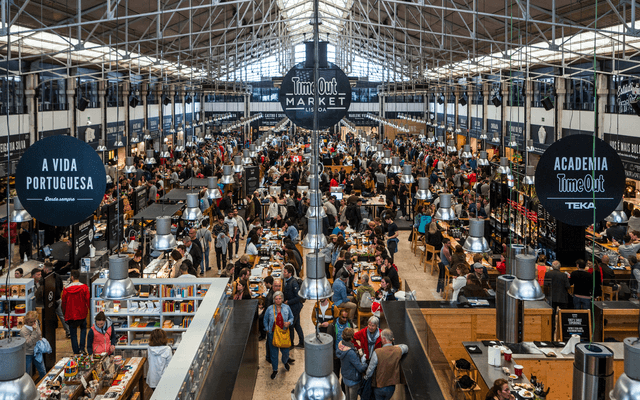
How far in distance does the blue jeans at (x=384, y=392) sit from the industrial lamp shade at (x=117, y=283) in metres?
2.76

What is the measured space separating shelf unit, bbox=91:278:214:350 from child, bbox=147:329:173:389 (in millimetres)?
1523

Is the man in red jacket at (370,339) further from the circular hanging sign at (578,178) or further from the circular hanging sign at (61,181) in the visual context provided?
the circular hanging sign at (61,181)

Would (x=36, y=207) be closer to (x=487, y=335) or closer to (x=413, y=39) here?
(x=487, y=335)

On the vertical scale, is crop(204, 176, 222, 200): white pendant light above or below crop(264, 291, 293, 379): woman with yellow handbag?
above

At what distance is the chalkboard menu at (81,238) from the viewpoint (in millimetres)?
10969

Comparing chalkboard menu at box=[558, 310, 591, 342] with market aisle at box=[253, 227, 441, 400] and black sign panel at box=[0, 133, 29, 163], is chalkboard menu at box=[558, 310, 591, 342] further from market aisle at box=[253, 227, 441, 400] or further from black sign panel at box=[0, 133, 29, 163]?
black sign panel at box=[0, 133, 29, 163]

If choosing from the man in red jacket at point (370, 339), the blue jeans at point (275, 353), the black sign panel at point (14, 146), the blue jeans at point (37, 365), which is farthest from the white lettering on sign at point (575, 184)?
the black sign panel at point (14, 146)

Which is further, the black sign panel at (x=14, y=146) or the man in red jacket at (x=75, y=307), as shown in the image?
the black sign panel at (x=14, y=146)

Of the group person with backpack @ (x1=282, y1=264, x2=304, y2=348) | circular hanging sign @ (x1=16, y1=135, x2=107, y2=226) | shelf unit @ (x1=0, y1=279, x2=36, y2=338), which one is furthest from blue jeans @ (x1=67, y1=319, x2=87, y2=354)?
circular hanging sign @ (x1=16, y1=135, x2=107, y2=226)

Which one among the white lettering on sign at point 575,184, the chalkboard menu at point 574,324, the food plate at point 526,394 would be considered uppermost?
the white lettering on sign at point 575,184

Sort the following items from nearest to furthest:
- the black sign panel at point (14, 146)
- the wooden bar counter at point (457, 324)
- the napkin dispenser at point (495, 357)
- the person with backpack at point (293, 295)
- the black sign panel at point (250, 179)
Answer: the napkin dispenser at point (495, 357)
the wooden bar counter at point (457, 324)
the person with backpack at point (293, 295)
the black sign panel at point (14, 146)
the black sign panel at point (250, 179)

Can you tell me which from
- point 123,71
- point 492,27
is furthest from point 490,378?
point 123,71

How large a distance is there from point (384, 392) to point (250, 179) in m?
11.5

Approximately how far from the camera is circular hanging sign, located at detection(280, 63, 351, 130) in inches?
297
